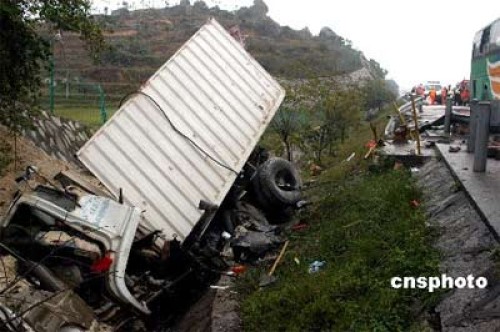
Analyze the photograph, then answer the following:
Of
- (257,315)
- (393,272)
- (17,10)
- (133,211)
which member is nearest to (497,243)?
(393,272)

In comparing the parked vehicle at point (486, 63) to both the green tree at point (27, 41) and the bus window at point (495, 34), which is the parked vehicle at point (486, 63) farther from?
the green tree at point (27, 41)

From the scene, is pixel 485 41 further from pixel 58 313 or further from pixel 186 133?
pixel 58 313

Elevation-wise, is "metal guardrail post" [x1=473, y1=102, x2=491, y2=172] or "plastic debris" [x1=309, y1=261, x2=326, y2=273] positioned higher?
"metal guardrail post" [x1=473, y1=102, x2=491, y2=172]

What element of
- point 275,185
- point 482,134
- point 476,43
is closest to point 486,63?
point 476,43

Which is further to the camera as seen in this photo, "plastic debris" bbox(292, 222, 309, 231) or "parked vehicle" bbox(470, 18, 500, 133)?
"parked vehicle" bbox(470, 18, 500, 133)

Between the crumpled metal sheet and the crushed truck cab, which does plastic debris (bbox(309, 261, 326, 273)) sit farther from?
the crumpled metal sheet

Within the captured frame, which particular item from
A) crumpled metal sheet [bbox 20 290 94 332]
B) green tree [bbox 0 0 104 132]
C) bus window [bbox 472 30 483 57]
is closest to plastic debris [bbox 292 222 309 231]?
crumpled metal sheet [bbox 20 290 94 332]

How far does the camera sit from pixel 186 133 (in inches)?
290

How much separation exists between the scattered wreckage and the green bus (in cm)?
483

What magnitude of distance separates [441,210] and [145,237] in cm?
299

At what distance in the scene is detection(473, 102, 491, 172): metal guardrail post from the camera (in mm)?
5938

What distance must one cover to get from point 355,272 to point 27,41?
5007 millimetres

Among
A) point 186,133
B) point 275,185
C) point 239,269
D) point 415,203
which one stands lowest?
point 239,269

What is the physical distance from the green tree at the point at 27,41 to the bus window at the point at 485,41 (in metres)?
9.56
